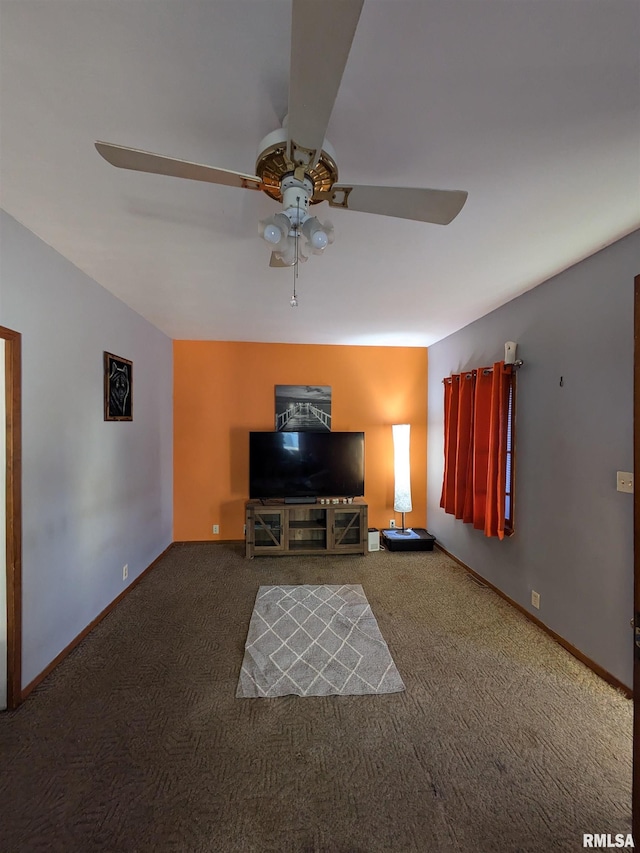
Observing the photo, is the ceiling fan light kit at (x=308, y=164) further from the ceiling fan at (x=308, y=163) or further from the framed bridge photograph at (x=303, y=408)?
the framed bridge photograph at (x=303, y=408)

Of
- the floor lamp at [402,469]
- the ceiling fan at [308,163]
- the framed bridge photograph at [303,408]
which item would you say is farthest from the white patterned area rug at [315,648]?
the ceiling fan at [308,163]

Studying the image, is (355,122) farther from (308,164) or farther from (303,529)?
(303,529)

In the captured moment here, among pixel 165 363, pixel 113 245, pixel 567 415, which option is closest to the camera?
pixel 113 245

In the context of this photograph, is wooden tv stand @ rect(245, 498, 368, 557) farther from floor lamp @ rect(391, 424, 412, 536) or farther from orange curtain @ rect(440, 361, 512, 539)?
orange curtain @ rect(440, 361, 512, 539)

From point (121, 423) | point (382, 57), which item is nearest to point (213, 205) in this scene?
point (382, 57)

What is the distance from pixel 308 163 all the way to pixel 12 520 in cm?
217

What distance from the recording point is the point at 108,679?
1.96 meters

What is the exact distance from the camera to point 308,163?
1.00 m

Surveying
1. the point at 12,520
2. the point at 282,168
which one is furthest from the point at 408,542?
the point at 282,168

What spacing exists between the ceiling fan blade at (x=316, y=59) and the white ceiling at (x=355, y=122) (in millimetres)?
254

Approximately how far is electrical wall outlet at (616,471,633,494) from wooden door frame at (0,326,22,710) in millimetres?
3301

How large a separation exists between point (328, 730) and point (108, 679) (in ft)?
4.36

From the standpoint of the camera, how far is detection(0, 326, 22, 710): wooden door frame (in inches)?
68.2

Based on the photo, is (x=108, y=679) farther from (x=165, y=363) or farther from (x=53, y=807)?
(x=165, y=363)
